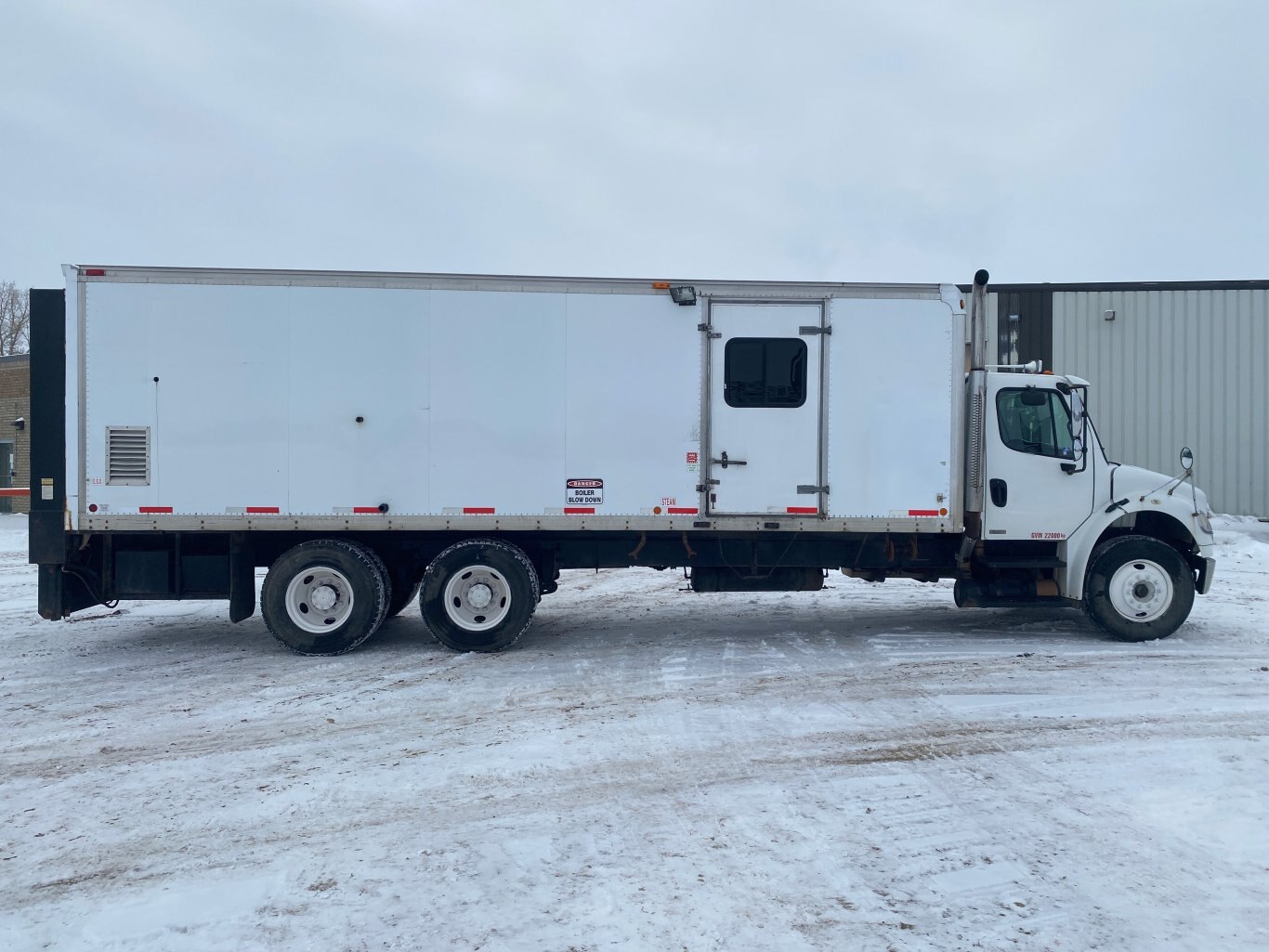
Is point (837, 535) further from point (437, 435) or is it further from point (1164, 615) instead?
point (437, 435)

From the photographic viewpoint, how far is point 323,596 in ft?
26.5

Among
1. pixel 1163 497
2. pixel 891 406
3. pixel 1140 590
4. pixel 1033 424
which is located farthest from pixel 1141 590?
pixel 891 406

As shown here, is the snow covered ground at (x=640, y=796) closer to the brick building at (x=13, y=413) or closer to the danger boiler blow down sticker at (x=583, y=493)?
the danger boiler blow down sticker at (x=583, y=493)

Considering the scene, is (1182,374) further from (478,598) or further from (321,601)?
(321,601)

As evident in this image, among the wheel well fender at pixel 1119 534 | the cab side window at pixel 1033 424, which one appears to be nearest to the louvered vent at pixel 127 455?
the cab side window at pixel 1033 424

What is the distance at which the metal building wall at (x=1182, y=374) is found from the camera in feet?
58.9

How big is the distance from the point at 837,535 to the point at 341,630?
473 centimetres

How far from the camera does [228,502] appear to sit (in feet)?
25.8

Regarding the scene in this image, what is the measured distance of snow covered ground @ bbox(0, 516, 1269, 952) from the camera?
136 inches

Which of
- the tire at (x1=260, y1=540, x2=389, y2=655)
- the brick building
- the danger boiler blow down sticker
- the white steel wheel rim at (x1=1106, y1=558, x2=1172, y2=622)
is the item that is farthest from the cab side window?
the brick building

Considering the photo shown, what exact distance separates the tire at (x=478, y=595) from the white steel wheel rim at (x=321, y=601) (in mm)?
723

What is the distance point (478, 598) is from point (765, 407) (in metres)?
3.18

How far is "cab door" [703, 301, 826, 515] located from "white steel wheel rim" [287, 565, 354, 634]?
345cm

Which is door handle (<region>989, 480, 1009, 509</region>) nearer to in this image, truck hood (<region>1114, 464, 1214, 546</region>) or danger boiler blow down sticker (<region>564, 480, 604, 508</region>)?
truck hood (<region>1114, 464, 1214, 546</region>)
